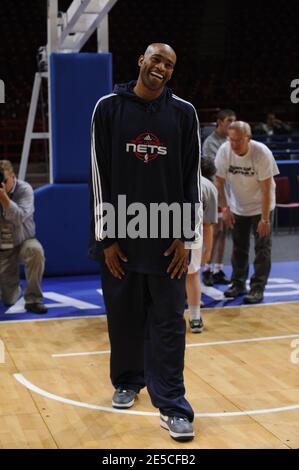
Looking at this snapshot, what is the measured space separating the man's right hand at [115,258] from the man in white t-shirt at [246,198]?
2837mm

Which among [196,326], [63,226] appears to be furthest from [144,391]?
[63,226]

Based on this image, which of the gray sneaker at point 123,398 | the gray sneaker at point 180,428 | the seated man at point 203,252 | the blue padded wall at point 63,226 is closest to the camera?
the gray sneaker at point 180,428

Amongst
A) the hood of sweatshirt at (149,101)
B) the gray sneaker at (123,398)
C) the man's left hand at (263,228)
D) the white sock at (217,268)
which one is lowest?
the gray sneaker at (123,398)

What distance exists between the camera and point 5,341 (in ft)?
18.1

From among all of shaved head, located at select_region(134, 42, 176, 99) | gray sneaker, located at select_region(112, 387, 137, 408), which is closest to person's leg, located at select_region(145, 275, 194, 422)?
gray sneaker, located at select_region(112, 387, 137, 408)

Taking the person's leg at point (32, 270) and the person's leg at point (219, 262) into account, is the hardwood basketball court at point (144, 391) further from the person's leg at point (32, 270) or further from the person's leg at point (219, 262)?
the person's leg at point (219, 262)

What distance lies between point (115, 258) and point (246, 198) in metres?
3.10

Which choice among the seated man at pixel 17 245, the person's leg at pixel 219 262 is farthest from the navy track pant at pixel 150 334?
the person's leg at pixel 219 262

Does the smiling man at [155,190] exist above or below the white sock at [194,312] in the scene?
above

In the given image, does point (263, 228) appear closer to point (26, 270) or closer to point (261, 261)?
point (261, 261)

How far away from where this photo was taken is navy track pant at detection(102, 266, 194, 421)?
12.2 feet

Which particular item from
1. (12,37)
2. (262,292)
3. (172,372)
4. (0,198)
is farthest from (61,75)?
(12,37)

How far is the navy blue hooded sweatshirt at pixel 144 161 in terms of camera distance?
368 centimetres

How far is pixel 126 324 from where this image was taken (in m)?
3.94
